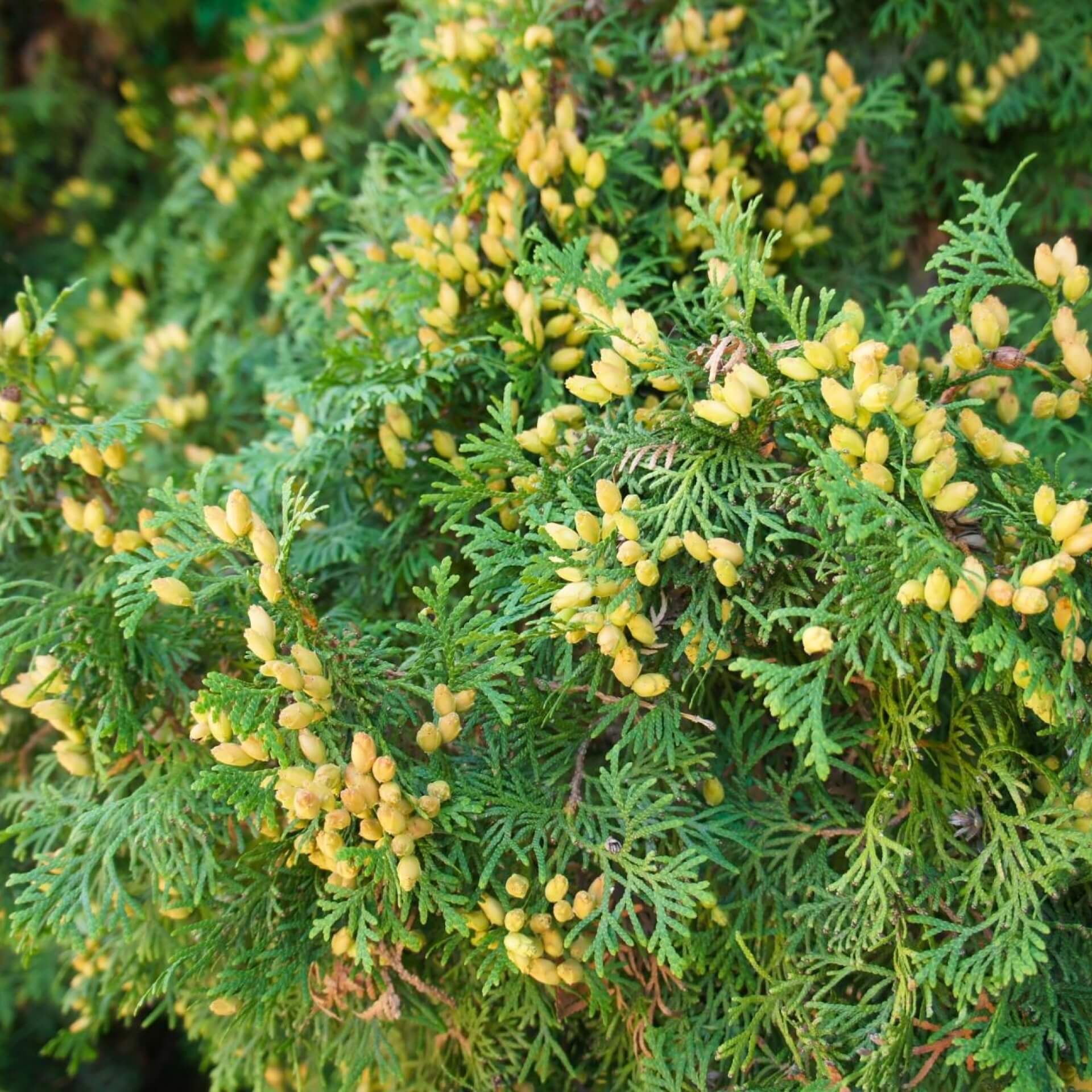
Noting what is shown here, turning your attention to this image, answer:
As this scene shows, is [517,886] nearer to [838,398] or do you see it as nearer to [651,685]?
[651,685]

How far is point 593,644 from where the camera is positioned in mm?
958

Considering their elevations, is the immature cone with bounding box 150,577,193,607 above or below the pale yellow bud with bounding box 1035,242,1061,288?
above

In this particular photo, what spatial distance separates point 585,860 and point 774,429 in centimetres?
42

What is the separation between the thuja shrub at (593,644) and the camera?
846 millimetres

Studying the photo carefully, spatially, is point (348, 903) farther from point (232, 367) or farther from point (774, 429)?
point (232, 367)

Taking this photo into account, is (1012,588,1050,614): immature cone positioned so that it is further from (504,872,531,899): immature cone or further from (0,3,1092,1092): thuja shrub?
(504,872,531,899): immature cone

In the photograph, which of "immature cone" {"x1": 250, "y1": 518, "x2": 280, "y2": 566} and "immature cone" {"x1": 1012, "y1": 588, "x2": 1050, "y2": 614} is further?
"immature cone" {"x1": 250, "y1": 518, "x2": 280, "y2": 566}

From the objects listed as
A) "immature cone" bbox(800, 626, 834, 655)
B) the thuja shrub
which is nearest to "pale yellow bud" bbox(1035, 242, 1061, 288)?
the thuja shrub

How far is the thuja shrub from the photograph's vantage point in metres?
0.85

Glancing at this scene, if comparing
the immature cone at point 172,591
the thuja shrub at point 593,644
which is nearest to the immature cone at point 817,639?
the thuja shrub at point 593,644

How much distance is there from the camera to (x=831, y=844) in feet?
3.26

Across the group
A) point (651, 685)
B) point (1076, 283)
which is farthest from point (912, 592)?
point (1076, 283)

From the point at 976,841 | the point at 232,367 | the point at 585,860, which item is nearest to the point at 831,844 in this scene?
the point at 976,841

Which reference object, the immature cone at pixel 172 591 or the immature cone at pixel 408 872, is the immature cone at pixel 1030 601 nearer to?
the immature cone at pixel 408 872
